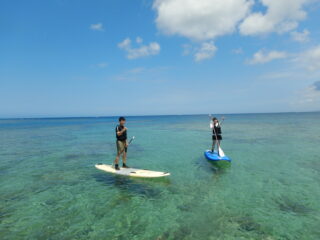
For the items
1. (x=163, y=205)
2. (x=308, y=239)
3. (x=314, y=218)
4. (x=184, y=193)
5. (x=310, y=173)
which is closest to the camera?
(x=308, y=239)

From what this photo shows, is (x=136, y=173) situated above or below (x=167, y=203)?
above

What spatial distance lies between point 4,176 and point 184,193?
1198 centimetres

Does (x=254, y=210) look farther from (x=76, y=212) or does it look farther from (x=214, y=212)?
(x=76, y=212)

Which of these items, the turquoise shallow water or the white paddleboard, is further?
the white paddleboard

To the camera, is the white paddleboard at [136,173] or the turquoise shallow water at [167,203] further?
the white paddleboard at [136,173]

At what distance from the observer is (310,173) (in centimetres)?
1320

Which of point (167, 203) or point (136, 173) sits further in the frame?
point (136, 173)

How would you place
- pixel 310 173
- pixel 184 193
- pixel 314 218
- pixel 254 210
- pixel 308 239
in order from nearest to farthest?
pixel 308 239, pixel 314 218, pixel 254 210, pixel 184 193, pixel 310 173

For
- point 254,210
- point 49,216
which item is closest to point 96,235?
point 49,216

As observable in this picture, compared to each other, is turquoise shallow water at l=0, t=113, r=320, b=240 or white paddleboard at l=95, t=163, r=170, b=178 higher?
→ white paddleboard at l=95, t=163, r=170, b=178

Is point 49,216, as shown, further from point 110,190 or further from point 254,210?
point 254,210

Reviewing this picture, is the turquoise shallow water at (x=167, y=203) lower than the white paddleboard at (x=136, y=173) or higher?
lower

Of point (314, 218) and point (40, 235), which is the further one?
point (314, 218)

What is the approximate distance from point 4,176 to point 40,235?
913cm
